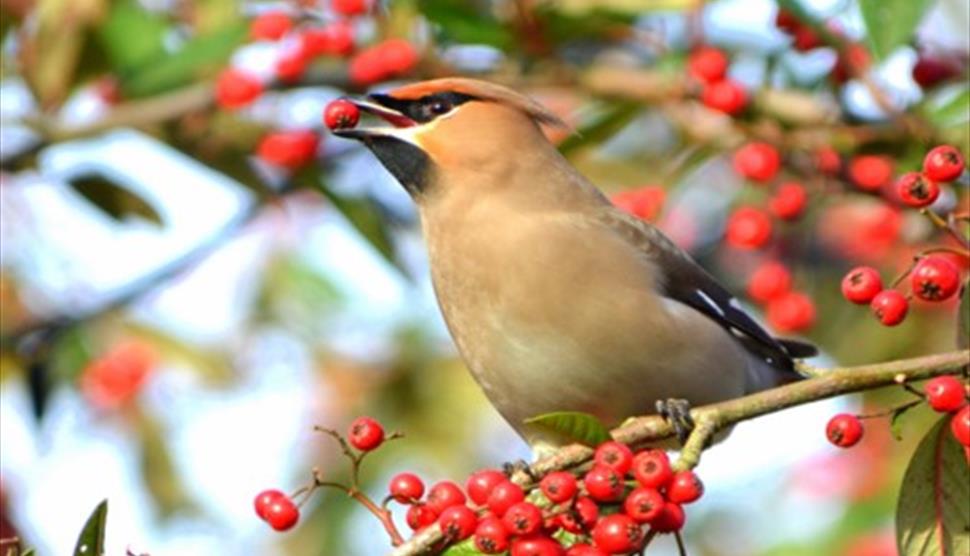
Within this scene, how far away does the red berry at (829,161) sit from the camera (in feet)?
15.0

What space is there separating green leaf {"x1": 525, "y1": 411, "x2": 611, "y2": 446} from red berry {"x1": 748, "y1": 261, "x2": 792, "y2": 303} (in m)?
2.25

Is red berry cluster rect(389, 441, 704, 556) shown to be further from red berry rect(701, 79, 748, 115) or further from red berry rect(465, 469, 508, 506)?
red berry rect(701, 79, 748, 115)

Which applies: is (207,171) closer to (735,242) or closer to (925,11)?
(735,242)

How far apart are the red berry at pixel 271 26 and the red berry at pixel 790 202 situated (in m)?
1.26

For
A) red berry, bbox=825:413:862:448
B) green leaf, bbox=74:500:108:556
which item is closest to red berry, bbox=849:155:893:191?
red berry, bbox=825:413:862:448

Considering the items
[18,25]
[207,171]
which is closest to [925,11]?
[207,171]

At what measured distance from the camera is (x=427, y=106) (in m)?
4.24

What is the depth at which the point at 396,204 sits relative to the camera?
5.73 m

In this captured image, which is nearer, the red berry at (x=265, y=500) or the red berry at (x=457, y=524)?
the red berry at (x=457, y=524)

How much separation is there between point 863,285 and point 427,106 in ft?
4.26

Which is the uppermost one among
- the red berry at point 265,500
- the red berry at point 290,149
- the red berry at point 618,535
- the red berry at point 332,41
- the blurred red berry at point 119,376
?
the red berry at point 618,535

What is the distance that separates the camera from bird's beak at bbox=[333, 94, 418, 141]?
Result: 13.1ft

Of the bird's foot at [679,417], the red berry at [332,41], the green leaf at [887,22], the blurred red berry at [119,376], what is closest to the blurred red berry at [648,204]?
the red berry at [332,41]

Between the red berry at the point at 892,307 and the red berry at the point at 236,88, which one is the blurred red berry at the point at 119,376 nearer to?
the red berry at the point at 236,88
